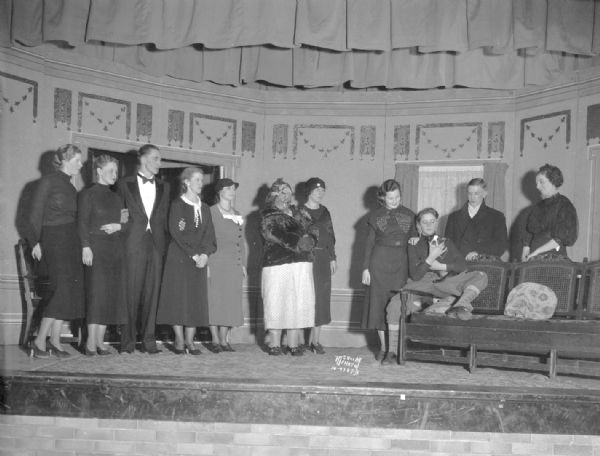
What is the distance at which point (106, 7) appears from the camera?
555 cm

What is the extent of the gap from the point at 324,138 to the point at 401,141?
0.87 metres

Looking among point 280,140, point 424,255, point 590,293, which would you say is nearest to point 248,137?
point 280,140

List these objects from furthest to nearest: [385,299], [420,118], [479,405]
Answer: [420,118], [385,299], [479,405]

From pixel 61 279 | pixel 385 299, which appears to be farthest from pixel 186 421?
pixel 385 299

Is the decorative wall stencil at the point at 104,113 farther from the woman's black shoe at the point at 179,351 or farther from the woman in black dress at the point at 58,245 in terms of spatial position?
the woman's black shoe at the point at 179,351

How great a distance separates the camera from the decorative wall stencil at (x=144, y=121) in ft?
24.8

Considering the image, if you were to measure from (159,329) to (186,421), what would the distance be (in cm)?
335

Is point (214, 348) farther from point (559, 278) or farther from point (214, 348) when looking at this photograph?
point (559, 278)

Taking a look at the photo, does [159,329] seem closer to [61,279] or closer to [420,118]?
[61,279]

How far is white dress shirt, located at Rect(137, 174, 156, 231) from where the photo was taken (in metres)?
5.94

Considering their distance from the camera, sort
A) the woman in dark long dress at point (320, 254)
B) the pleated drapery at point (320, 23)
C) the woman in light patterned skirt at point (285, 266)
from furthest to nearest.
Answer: the woman in dark long dress at point (320, 254) < the woman in light patterned skirt at point (285, 266) < the pleated drapery at point (320, 23)

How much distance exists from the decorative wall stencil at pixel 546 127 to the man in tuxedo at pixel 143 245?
3846mm

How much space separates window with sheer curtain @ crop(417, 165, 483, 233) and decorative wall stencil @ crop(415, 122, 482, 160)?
0.55 ft

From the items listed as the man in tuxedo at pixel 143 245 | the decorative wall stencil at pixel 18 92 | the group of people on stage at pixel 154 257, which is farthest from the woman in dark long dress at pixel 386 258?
the decorative wall stencil at pixel 18 92
